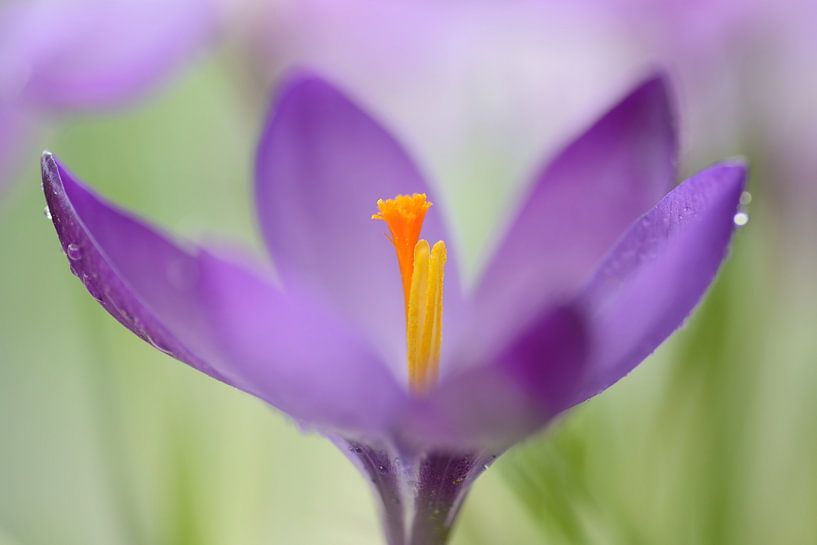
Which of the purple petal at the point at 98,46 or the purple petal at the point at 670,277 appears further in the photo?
the purple petal at the point at 98,46

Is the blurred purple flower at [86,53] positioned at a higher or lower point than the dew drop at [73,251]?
higher

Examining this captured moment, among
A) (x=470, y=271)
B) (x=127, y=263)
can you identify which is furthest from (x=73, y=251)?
(x=470, y=271)

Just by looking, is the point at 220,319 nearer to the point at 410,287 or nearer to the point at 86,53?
the point at 410,287

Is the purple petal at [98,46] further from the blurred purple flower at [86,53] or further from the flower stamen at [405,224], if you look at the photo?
the flower stamen at [405,224]

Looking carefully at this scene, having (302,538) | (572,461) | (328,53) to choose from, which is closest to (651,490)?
(572,461)

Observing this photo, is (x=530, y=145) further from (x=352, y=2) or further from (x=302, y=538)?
(x=302, y=538)

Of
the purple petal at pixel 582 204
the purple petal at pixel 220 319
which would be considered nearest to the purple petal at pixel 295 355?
the purple petal at pixel 220 319

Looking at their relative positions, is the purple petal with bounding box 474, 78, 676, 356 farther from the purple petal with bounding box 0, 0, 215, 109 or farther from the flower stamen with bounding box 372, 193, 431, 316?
the purple petal with bounding box 0, 0, 215, 109
